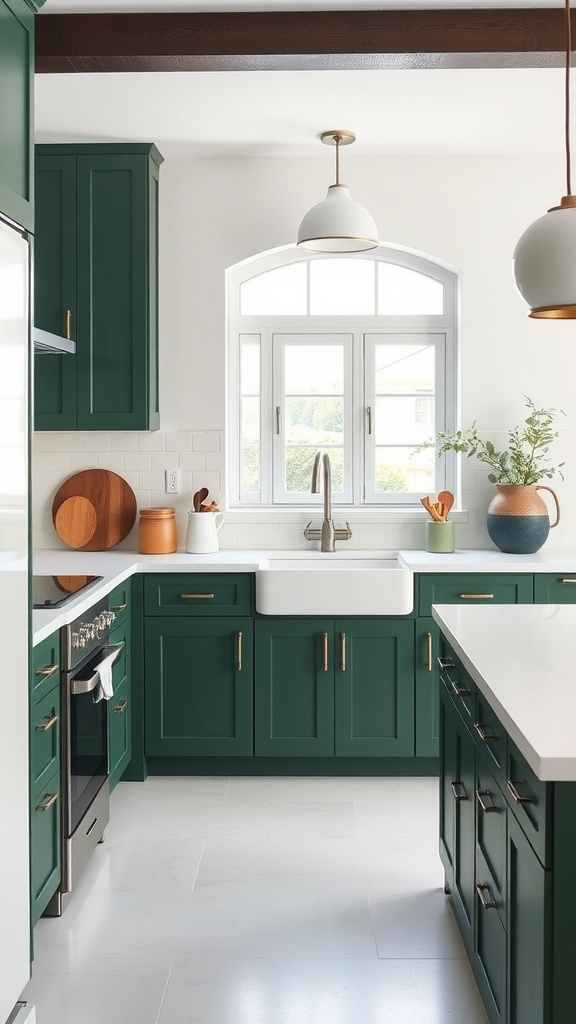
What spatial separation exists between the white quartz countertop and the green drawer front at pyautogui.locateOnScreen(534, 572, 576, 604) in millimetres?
1024

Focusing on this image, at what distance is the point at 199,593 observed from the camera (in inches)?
170

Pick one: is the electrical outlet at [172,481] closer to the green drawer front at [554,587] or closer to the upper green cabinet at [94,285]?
the upper green cabinet at [94,285]

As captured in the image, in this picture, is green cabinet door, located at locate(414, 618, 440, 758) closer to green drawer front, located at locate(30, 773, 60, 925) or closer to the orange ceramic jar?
the orange ceramic jar

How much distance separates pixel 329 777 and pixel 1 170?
304 cm

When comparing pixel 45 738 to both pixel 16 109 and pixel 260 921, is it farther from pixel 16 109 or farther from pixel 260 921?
pixel 16 109

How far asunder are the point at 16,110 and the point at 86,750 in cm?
200

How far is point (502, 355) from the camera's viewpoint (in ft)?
15.6

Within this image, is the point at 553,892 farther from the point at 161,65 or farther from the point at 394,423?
the point at 394,423

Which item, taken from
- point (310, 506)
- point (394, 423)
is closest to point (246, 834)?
point (310, 506)

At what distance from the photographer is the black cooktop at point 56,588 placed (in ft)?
10.4

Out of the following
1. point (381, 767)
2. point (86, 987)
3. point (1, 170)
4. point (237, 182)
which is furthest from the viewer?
point (237, 182)

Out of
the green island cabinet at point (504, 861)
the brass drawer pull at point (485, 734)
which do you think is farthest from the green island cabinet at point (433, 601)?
the brass drawer pull at point (485, 734)

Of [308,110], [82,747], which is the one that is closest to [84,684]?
[82,747]

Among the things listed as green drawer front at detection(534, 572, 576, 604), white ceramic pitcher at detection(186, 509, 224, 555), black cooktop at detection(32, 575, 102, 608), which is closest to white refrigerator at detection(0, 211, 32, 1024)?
black cooktop at detection(32, 575, 102, 608)
